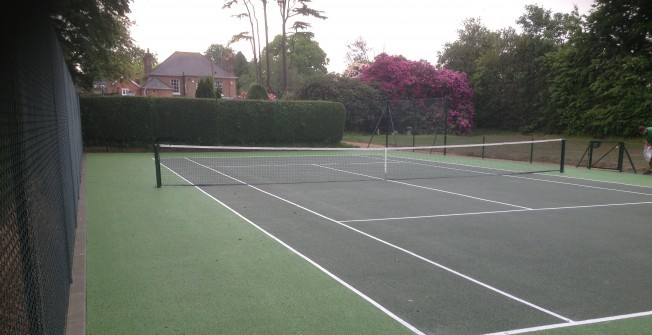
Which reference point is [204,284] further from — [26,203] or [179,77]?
[179,77]

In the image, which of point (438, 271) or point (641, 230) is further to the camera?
point (641, 230)

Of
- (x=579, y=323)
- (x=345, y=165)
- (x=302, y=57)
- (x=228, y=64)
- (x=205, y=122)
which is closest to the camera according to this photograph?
(x=579, y=323)

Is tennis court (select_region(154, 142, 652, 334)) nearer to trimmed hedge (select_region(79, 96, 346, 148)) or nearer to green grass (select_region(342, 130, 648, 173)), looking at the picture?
green grass (select_region(342, 130, 648, 173))

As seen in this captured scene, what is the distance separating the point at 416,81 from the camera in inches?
1350

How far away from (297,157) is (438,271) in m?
16.4

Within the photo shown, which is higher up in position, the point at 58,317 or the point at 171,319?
the point at 58,317

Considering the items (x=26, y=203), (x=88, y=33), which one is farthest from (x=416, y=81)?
(x=26, y=203)

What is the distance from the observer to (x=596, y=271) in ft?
19.5

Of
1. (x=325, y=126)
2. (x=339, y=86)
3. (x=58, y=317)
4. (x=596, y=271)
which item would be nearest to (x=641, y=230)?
(x=596, y=271)

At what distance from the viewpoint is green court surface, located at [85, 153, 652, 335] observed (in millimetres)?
4270

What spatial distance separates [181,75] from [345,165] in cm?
4829

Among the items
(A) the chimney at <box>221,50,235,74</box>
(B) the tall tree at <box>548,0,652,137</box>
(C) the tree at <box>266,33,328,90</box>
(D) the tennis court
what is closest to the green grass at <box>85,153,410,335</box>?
(D) the tennis court

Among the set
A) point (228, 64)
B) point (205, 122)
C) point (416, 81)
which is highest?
point (228, 64)

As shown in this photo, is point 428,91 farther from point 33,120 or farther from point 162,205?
point 33,120
